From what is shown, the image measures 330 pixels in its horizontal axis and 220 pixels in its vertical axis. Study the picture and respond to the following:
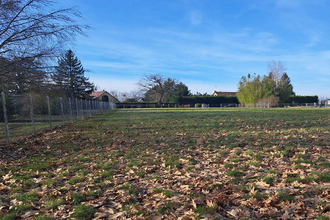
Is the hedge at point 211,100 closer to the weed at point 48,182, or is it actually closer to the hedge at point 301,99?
the hedge at point 301,99

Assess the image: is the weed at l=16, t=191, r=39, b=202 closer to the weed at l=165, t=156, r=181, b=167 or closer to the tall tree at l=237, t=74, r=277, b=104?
the weed at l=165, t=156, r=181, b=167

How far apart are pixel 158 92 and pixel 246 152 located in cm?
6709

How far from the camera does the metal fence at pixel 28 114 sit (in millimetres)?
8142

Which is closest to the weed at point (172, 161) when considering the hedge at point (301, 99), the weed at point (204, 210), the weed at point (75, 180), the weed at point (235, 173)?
the weed at point (235, 173)

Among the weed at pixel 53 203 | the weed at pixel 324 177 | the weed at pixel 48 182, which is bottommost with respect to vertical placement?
the weed at pixel 53 203

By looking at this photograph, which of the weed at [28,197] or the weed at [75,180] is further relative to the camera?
the weed at [75,180]

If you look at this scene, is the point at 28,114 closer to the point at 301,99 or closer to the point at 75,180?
the point at 75,180

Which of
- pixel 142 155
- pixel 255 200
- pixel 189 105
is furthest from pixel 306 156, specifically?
pixel 189 105

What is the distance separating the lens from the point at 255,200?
3104 millimetres

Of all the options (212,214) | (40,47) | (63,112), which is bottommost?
(212,214)

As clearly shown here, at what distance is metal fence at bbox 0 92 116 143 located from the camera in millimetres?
8142

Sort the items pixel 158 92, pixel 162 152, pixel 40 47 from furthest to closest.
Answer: pixel 158 92 → pixel 40 47 → pixel 162 152

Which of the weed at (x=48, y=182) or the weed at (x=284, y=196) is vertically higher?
the weed at (x=284, y=196)

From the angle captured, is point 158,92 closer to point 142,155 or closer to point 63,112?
point 63,112
